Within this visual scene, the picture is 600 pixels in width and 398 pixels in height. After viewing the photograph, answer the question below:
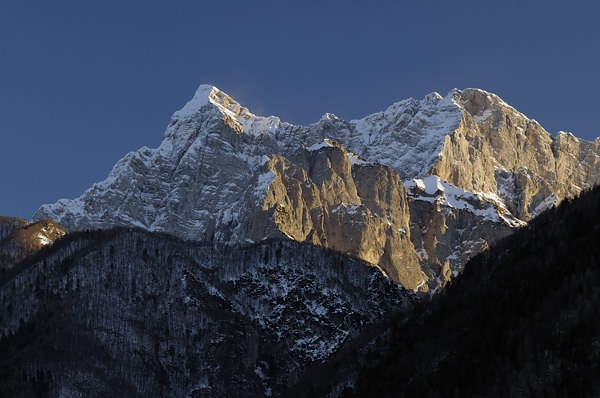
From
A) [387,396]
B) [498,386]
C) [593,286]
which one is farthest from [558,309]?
[387,396]

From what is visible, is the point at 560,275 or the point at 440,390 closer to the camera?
the point at 440,390

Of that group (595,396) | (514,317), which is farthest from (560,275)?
(595,396)

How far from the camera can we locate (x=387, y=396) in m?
199

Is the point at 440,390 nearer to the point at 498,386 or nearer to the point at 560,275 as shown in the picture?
the point at 498,386

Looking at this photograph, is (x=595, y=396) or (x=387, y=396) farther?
(x=387, y=396)

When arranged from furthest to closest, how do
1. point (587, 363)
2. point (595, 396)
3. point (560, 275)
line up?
point (560, 275), point (587, 363), point (595, 396)

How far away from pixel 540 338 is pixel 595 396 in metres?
31.2

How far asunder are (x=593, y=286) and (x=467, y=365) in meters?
22.5

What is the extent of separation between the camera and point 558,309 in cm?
18688

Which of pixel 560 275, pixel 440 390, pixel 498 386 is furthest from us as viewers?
pixel 560 275

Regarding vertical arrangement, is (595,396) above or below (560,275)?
below

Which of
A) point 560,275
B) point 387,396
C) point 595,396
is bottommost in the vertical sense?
point 595,396

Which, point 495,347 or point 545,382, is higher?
point 495,347

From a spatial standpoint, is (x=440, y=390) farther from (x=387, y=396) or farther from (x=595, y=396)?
(x=595, y=396)
